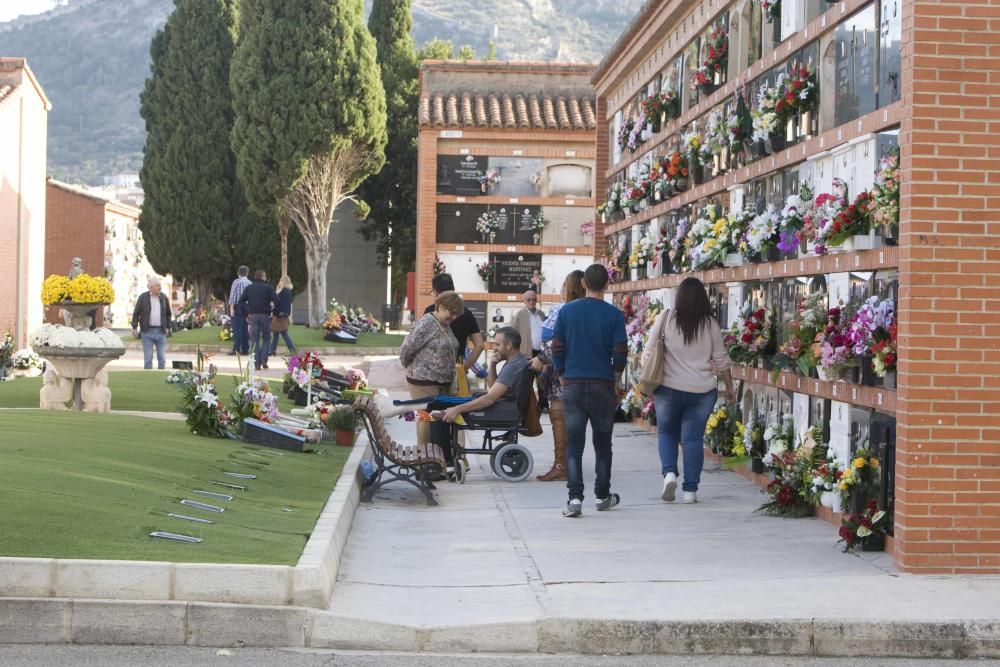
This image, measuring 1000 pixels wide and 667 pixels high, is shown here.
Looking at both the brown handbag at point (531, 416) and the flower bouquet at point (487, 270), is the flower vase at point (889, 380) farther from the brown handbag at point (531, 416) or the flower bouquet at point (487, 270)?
the flower bouquet at point (487, 270)

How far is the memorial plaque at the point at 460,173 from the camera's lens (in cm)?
3641

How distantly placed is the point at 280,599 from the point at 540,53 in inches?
7448

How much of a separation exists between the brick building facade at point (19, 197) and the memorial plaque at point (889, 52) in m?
26.2

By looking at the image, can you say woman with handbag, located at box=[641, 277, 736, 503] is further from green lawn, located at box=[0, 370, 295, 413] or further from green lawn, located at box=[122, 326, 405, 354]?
green lawn, located at box=[122, 326, 405, 354]

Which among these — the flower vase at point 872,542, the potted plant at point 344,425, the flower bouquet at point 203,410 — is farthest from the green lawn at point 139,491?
the flower vase at point 872,542

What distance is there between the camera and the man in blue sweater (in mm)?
11477

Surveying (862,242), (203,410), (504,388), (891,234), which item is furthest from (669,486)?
(203,410)

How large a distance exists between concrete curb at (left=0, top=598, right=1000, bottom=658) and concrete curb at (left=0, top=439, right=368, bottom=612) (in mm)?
110

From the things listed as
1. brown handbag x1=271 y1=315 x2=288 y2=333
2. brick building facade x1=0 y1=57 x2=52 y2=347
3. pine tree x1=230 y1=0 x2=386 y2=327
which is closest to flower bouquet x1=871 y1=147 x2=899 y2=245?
brown handbag x1=271 y1=315 x2=288 y2=333

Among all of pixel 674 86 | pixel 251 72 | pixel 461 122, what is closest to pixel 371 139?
pixel 251 72

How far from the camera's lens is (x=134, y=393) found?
1927 centimetres

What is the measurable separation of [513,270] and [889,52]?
26.5 m

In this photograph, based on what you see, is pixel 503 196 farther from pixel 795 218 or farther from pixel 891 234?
pixel 891 234

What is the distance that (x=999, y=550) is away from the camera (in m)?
9.06
